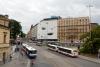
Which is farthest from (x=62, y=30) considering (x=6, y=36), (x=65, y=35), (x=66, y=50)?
(x=6, y=36)

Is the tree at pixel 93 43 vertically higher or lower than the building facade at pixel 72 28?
lower

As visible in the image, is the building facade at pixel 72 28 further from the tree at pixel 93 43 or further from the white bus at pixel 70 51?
the tree at pixel 93 43

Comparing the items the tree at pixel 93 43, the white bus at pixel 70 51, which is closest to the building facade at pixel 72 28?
the white bus at pixel 70 51

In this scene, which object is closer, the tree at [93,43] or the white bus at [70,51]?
the white bus at [70,51]

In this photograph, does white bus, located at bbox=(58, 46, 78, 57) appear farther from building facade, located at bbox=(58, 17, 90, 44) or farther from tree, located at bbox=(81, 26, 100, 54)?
building facade, located at bbox=(58, 17, 90, 44)

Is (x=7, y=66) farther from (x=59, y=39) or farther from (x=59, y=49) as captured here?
(x=59, y=39)

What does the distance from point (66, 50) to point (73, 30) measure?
306 ft

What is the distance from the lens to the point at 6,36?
4591 cm

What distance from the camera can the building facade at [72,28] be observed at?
168 meters

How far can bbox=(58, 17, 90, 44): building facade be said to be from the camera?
168 meters

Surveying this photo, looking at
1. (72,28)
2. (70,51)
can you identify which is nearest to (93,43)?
(70,51)

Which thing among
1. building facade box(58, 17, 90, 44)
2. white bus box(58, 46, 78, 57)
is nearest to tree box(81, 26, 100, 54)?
white bus box(58, 46, 78, 57)

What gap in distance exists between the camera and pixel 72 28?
172875mm

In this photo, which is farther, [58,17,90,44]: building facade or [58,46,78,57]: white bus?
[58,17,90,44]: building facade
